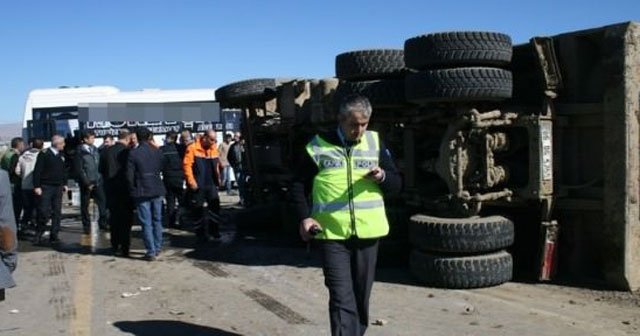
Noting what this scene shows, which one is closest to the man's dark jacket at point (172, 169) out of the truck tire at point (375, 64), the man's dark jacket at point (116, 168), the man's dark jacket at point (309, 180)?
the man's dark jacket at point (116, 168)

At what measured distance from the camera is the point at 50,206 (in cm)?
1135

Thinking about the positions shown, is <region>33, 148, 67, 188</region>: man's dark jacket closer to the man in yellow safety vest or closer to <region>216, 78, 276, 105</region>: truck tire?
<region>216, 78, 276, 105</region>: truck tire

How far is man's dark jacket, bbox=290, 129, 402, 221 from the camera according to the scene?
4.48m

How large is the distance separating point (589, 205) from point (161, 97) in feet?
61.1

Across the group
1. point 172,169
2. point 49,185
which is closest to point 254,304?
point 49,185

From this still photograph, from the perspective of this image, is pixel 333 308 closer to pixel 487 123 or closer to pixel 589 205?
pixel 487 123

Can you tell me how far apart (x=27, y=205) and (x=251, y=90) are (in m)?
4.77


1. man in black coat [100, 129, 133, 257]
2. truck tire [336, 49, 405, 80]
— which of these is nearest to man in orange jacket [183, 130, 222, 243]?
man in black coat [100, 129, 133, 257]

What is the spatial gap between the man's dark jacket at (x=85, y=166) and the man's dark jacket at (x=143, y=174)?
10.5ft

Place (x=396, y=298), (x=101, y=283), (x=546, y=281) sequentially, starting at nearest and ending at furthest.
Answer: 1. (x=396, y=298)
2. (x=546, y=281)
3. (x=101, y=283)

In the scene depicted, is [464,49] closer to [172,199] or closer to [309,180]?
[309,180]

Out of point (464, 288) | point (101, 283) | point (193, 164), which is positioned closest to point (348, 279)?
point (464, 288)

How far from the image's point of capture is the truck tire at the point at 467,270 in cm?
693

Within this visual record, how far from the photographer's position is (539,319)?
5.89 meters
